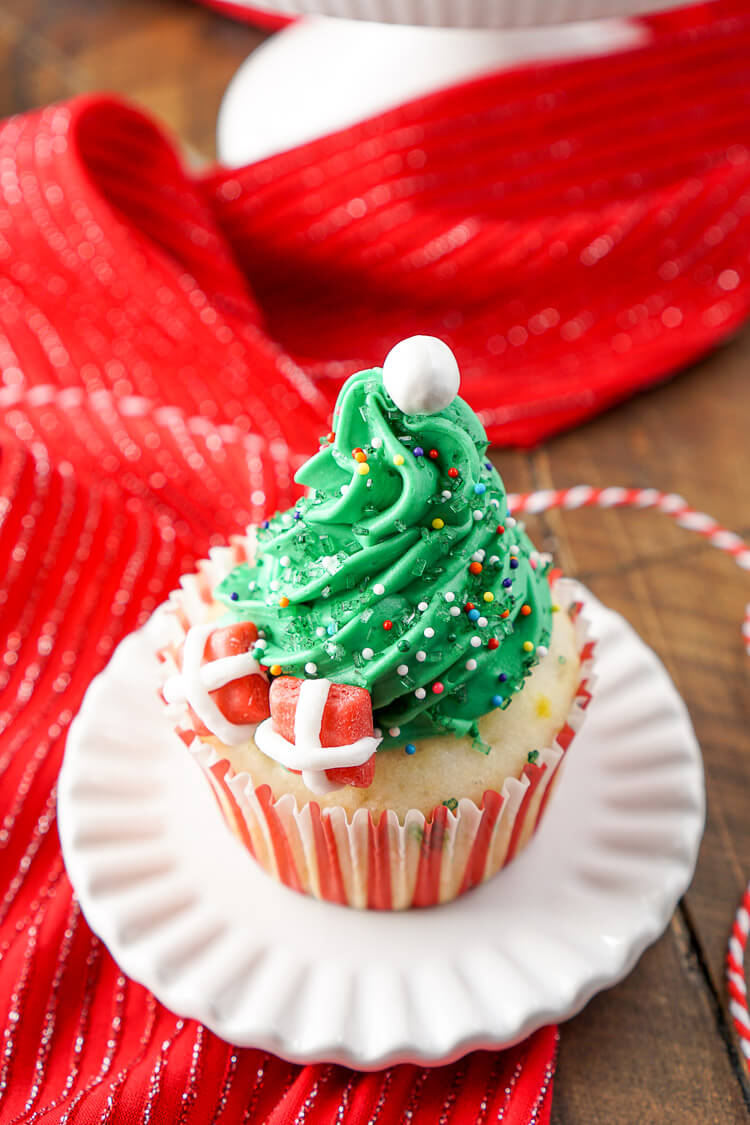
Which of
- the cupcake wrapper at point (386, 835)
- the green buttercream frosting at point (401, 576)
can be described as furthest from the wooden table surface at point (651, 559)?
the green buttercream frosting at point (401, 576)

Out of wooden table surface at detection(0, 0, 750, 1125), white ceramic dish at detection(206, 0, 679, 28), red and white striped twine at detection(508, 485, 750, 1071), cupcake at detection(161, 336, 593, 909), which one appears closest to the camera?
cupcake at detection(161, 336, 593, 909)

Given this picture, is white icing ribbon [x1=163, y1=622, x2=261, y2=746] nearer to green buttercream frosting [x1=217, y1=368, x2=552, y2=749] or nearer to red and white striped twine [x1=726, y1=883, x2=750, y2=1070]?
green buttercream frosting [x1=217, y1=368, x2=552, y2=749]

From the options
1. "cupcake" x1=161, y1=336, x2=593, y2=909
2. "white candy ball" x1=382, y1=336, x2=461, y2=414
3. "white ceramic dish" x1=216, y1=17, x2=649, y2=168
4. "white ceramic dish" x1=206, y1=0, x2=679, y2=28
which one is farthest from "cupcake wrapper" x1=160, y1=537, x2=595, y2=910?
"white ceramic dish" x1=216, y1=17, x2=649, y2=168

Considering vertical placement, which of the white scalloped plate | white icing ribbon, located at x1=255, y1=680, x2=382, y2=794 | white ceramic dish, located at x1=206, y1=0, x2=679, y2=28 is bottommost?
the white scalloped plate

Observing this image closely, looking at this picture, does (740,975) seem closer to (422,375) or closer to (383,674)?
(383,674)

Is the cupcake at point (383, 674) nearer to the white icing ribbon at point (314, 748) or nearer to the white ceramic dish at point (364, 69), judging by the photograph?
the white icing ribbon at point (314, 748)

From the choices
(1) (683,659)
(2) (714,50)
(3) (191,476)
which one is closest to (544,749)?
(1) (683,659)

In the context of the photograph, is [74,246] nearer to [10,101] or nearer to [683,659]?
[10,101]
